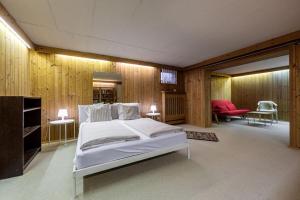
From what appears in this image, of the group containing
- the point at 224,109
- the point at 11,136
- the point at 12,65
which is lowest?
the point at 11,136

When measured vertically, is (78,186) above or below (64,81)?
below

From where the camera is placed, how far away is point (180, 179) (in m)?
1.88

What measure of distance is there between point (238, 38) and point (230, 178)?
287cm

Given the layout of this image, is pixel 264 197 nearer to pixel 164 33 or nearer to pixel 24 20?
pixel 164 33

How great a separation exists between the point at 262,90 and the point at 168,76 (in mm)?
4994

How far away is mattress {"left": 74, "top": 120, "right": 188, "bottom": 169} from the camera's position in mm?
1688

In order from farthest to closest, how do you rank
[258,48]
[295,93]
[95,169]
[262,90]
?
[262,90]
[258,48]
[295,93]
[95,169]

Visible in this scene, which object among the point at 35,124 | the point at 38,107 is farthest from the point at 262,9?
the point at 35,124

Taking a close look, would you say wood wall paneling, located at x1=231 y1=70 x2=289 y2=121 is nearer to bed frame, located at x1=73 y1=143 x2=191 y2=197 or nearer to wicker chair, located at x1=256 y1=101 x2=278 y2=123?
wicker chair, located at x1=256 y1=101 x2=278 y2=123

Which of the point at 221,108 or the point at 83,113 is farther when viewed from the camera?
the point at 221,108

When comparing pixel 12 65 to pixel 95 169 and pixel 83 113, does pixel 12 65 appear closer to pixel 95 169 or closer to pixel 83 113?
pixel 83 113

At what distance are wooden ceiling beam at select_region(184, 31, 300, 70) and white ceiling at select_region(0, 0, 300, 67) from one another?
0.56 ft

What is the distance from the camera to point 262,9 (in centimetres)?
203

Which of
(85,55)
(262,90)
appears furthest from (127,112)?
(262,90)
